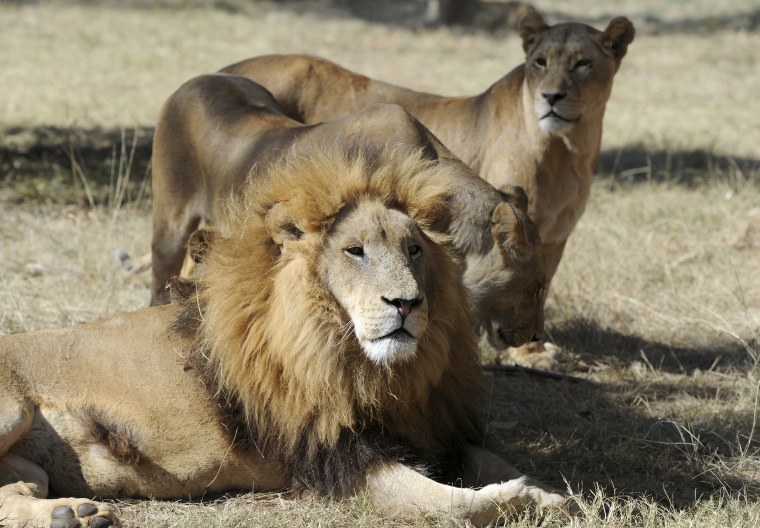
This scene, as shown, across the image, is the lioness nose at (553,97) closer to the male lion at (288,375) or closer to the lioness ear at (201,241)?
the male lion at (288,375)

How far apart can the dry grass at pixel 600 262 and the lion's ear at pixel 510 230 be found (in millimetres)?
729

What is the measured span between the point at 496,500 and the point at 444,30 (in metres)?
15.7

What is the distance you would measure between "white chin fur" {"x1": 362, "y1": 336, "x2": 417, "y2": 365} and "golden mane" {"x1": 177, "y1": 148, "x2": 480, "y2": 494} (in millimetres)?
121

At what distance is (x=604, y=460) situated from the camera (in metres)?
4.38

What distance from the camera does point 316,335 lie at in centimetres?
343

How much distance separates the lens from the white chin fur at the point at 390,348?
3299 millimetres

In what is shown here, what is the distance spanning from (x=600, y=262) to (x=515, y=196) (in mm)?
2328

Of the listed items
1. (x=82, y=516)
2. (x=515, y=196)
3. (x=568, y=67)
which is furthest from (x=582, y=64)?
(x=82, y=516)

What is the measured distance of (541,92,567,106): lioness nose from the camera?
5863mm

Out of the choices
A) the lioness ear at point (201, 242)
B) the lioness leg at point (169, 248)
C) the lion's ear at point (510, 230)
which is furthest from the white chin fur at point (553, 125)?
the lioness ear at point (201, 242)

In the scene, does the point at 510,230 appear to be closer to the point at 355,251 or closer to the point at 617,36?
the point at 355,251

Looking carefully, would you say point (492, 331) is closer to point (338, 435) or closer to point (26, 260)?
point (338, 435)

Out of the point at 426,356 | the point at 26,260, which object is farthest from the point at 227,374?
the point at 26,260

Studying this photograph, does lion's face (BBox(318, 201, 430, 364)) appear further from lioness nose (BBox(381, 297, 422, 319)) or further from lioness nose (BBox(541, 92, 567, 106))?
lioness nose (BBox(541, 92, 567, 106))
